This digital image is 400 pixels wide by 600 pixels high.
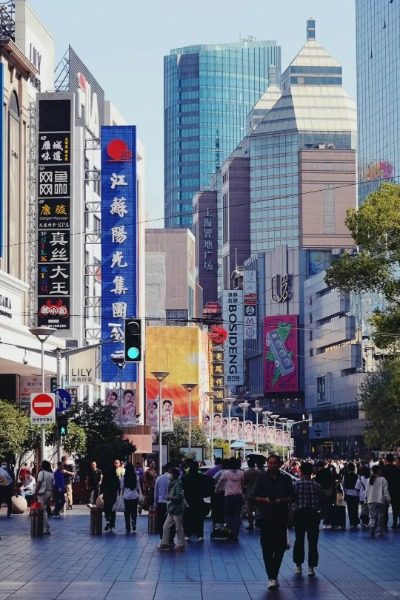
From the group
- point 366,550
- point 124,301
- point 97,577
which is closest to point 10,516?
point 366,550

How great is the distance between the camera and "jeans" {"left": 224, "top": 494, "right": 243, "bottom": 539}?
32.1m

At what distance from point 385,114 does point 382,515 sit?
14770cm

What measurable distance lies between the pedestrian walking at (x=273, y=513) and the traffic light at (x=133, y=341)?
→ 15.4 meters

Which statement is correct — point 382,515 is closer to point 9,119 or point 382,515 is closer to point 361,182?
point 9,119

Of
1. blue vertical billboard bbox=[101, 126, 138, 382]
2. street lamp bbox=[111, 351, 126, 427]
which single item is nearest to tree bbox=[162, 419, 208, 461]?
street lamp bbox=[111, 351, 126, 427]

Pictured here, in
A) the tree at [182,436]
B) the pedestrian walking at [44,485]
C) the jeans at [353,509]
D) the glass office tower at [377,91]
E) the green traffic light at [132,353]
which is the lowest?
the jeans at [353,509]

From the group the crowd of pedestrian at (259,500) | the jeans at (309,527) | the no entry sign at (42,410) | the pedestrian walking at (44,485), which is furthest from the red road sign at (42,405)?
the jeans at (309,527)

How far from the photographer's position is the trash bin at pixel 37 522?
33.4 meters

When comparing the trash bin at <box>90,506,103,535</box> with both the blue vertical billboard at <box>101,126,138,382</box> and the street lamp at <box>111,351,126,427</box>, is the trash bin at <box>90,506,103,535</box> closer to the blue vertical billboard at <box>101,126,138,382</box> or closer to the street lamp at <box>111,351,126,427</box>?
the street lamp at <box>111,351,126,427</box>

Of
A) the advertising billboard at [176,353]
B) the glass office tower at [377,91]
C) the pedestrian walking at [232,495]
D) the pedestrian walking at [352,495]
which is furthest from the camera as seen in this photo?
the glass office tower at [377,91]

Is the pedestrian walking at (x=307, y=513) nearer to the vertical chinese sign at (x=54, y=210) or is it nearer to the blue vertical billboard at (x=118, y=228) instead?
the vertical chinese sign at (x=54, y=210)

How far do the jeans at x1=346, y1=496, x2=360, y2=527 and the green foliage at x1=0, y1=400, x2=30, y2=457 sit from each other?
19286mm

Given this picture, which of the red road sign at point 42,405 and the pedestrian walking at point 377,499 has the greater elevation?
the red road sign at point 42,405

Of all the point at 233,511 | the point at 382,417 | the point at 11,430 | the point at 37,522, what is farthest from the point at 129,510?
the point at 382,417
